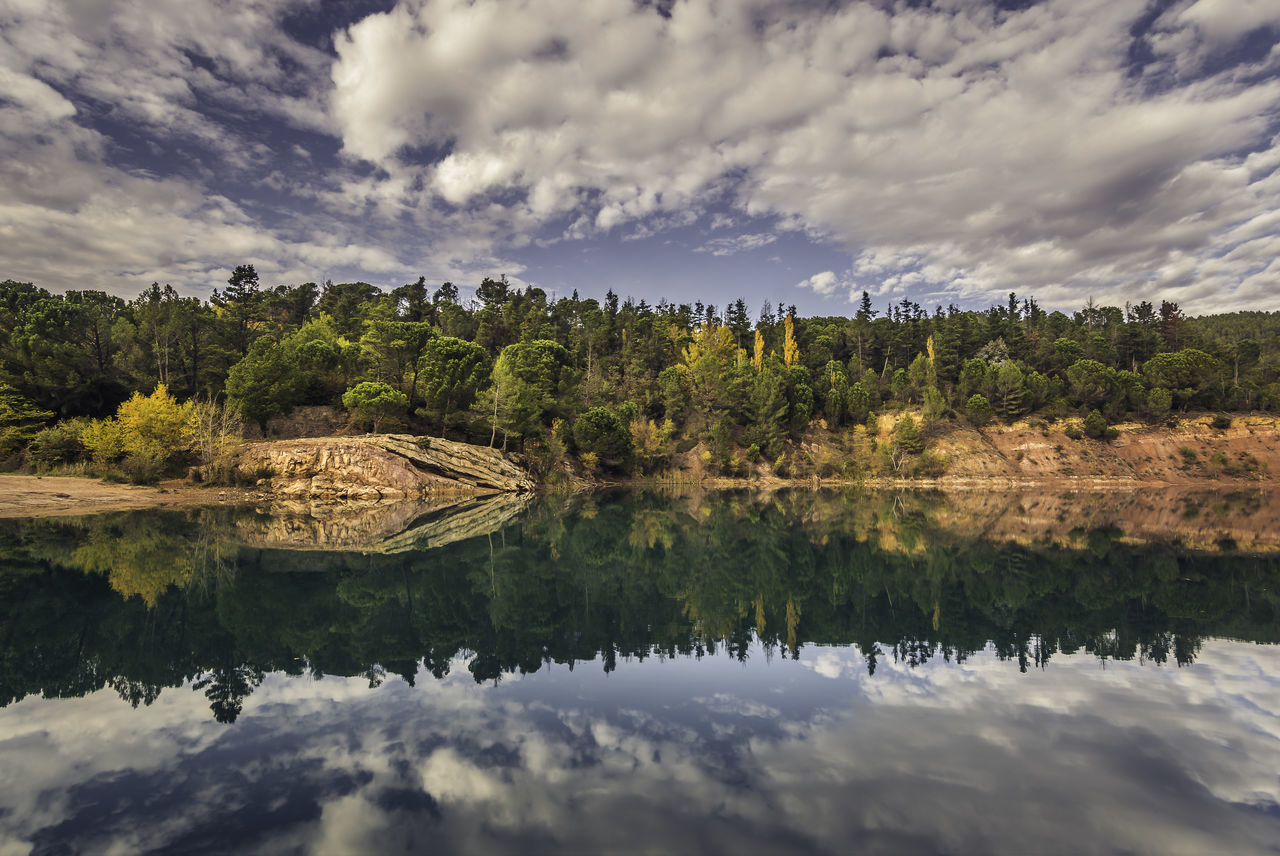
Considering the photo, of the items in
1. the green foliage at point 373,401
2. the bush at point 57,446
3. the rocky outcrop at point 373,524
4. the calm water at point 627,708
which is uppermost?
the green foliage at point 373,401

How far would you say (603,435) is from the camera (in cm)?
6819

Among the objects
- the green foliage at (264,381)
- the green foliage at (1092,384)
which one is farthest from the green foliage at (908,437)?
the green foliage at (264,381)

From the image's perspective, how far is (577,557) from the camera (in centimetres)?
2514

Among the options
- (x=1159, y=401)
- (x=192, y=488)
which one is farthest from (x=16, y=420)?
(x=1159, y=401)

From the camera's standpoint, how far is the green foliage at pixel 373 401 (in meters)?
53.1

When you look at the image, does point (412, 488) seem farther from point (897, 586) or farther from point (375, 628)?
point (897, 586)

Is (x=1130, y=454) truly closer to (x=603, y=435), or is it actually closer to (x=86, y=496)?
(x=603, y=435)

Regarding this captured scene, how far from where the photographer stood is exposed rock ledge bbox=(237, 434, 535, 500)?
46.9 metres

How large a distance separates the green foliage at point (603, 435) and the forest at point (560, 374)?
0.32m

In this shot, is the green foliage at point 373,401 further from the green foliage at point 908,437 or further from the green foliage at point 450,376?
the green foliage at point 908,437

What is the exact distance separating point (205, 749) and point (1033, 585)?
2351 centimetres

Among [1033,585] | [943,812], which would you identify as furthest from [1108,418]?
[943,812]

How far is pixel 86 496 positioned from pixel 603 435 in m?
45.0

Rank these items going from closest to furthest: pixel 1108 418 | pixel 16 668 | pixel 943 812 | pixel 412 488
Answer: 1. pixel 943 812
2. pixel 16 668
3. pixel 412 488
4. pixel 1108 418
